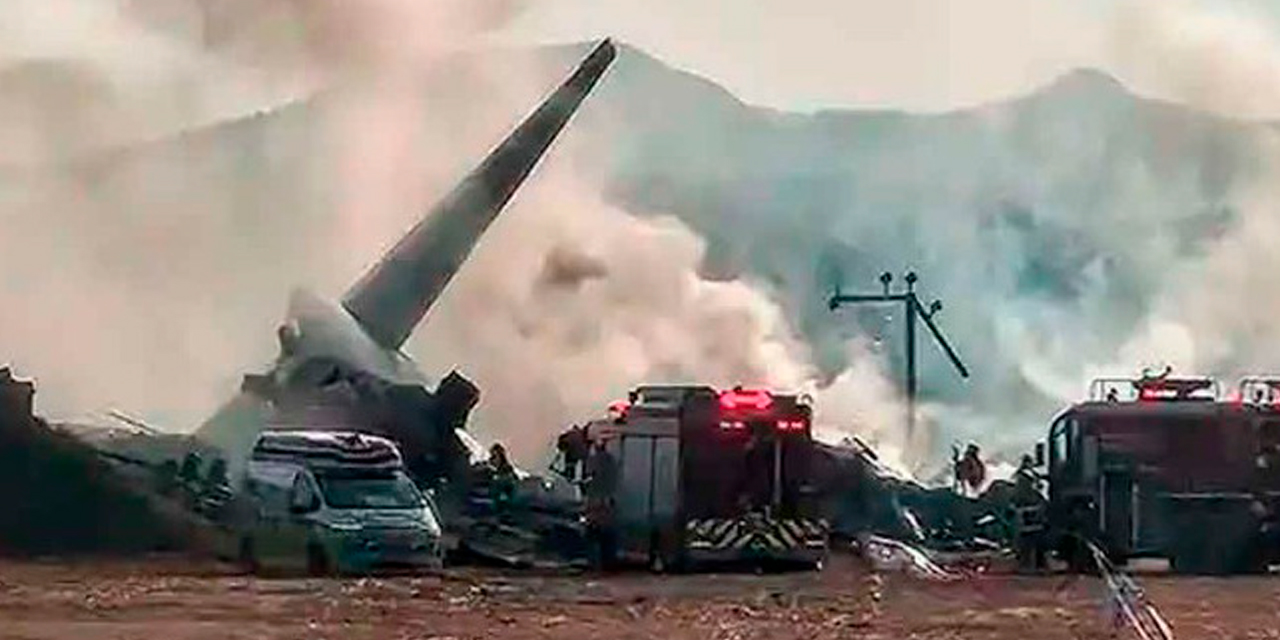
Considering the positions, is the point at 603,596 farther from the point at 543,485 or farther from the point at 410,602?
the point at 543,485

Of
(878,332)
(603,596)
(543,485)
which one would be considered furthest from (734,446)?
(878,332)

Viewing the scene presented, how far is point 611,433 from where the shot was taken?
143 feet

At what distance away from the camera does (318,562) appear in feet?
130

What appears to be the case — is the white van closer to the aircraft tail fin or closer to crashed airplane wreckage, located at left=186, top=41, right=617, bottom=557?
crashed airplane wreckage, located at left=186, top=41, right=617, bottom=557

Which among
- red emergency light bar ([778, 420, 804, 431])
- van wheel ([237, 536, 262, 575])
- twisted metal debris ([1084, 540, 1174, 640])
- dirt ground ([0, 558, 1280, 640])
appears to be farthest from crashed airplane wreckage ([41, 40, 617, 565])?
twisted metal debris ([1084, 540, 1174, 640])

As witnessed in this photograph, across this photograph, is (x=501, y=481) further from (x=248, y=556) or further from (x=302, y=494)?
(x=302, y=494)

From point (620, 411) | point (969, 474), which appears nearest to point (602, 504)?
point (620, 411)

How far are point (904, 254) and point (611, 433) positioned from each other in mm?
49532

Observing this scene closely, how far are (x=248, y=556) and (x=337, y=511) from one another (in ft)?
13.1

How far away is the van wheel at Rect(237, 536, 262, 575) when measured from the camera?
138ft

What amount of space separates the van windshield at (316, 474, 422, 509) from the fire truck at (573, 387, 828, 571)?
13.0 ft

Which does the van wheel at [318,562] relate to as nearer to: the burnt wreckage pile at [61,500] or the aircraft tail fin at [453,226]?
the burnt wreckage pile at [61,500]

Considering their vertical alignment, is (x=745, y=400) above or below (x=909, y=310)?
below

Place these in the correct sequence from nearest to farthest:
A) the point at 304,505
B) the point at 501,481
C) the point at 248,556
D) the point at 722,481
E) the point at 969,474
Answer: the point at 304,505, the point at 722,481, the point at 248,556, the point at 501,481, the point at 969,474
